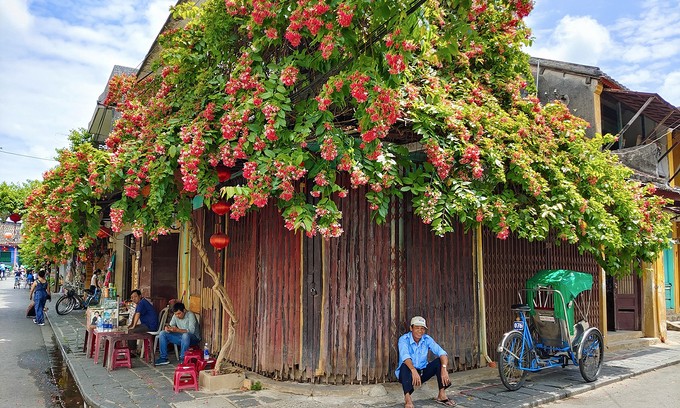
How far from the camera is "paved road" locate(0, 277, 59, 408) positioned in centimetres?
784

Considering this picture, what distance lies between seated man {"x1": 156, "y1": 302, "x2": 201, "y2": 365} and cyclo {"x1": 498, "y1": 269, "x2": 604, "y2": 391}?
6039 mm

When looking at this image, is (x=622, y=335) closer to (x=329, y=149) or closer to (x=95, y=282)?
(x=329, y=149)

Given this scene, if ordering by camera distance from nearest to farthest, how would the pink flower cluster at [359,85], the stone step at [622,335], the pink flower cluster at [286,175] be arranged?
the pink flower cluster at [359,85], the pink flower cluster at [286,175], the stone step at [622,335]

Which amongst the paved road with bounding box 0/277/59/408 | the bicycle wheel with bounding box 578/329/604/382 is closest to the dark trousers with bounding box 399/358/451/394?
the bicycle wheel with bounding box 578/329/604/382

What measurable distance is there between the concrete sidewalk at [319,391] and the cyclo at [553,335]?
32cm

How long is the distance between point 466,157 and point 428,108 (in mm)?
895

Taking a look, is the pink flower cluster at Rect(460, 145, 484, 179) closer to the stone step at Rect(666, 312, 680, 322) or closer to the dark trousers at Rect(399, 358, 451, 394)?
the dark trousers at Rect(399, 358, 451, 394)

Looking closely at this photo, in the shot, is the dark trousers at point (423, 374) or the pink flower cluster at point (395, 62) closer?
the pink flower cluster at point (395, 62)

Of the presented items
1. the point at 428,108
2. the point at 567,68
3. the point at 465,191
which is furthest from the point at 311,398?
the point at 567,68

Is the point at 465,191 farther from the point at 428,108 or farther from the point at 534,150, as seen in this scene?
the point at 534,150

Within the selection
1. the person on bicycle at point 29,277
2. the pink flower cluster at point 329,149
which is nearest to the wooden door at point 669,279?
the pink flower cluster at point 329,149

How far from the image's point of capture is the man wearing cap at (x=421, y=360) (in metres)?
6.68

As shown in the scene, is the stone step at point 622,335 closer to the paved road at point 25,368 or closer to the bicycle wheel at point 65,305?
the paved road at point 25,368

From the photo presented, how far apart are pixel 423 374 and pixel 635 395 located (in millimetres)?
3680
